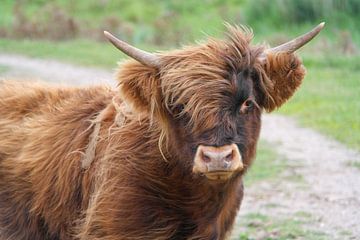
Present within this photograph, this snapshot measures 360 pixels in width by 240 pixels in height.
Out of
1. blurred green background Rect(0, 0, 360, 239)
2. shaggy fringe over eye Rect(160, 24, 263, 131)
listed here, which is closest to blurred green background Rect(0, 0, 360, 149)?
blurred green background Rect(0, 0, 360, 239)

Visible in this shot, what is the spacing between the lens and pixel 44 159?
5258 mm

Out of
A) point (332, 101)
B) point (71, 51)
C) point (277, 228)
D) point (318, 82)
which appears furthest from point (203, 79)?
point (71, 51)

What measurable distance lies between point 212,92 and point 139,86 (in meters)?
0.48

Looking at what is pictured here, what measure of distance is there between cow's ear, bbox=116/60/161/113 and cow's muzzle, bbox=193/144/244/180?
0.51 metres

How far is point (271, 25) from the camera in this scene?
20.9 metres

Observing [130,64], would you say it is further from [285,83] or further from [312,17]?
[312,17]

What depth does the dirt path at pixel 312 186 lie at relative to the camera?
279 inches

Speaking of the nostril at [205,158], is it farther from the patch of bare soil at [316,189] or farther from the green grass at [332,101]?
the green grass at [332,101]

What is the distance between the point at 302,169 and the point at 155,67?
487 cm

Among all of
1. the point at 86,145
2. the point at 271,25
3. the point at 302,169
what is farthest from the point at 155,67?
the point at 271,25

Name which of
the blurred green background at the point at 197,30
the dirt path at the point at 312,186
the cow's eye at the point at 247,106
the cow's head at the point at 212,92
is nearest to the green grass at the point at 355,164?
the dirt path at the point at 312,186

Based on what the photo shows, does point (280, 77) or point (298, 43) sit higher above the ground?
point (298, 43)

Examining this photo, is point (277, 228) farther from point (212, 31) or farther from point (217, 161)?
point (212, 31)

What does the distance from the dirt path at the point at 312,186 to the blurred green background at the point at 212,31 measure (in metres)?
0.41
